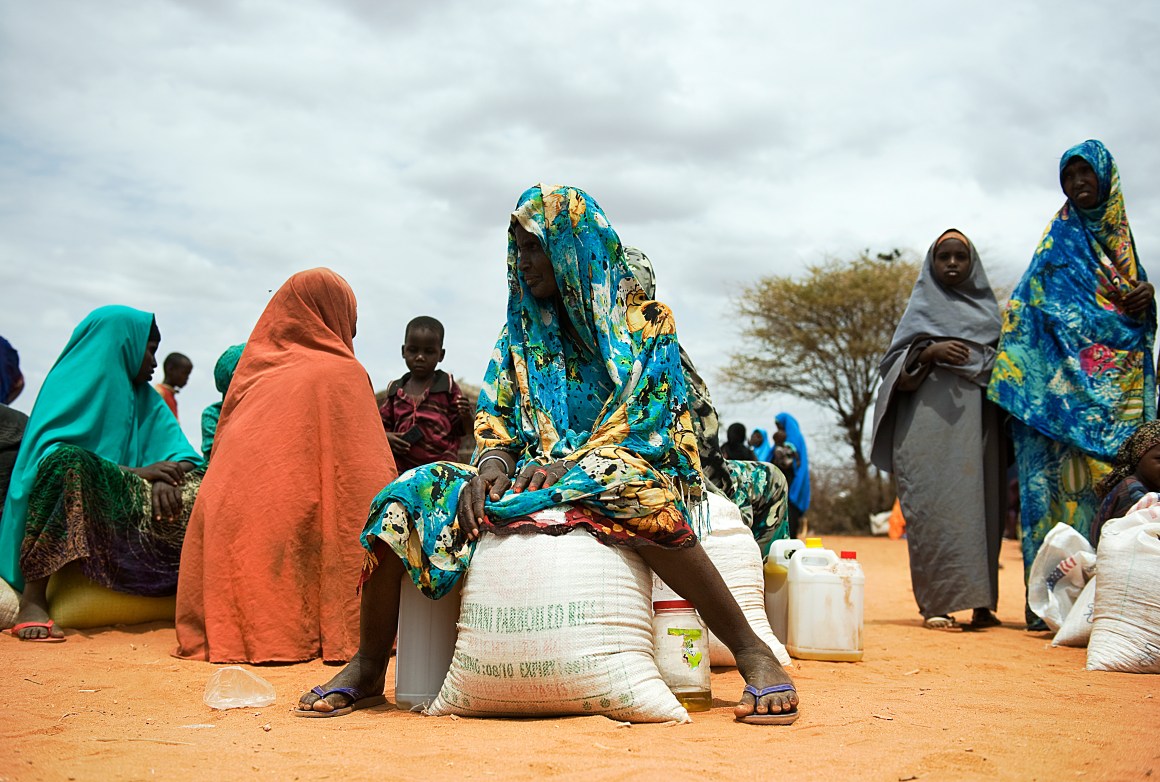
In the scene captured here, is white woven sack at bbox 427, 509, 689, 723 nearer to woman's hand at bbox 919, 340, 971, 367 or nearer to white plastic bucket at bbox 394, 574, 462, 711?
white plastic bucket at bbox 394, 574, 462, 711

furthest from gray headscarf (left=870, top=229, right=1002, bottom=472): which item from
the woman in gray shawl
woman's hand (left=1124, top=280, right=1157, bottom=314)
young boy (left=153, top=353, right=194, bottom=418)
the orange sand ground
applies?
young boy (left=153, top=353, right=194, bottom=418)

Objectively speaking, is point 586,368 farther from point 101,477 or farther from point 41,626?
point 41,626

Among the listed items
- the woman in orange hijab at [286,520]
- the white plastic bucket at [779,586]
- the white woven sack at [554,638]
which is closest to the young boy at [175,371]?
the woman in orange hijab at [286,520]

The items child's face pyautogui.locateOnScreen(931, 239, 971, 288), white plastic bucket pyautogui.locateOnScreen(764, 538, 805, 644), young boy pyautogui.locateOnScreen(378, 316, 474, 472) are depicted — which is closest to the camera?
white plastic bucket pyautogui.locateOnScreen(764, 538, 805, 644)

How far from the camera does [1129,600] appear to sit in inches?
173

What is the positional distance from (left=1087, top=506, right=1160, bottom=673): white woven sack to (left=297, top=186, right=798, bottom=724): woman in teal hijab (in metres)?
2.09

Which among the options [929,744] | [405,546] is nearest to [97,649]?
[405,546]

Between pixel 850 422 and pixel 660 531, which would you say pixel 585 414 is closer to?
pixel 660 531

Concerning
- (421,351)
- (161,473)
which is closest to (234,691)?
(161,473)

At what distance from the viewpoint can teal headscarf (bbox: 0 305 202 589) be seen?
5.29m

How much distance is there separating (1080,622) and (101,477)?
5.23m

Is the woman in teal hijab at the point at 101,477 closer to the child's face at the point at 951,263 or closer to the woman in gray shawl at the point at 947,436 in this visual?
the woman in gray shawl at the point at 947,436

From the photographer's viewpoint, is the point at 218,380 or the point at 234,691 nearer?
the point at 234,691

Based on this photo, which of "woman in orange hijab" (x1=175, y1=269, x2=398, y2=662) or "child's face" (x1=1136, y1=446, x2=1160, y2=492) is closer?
"woman in orange hijab" (x1=175, y1=269, x2=398, y2=662)
